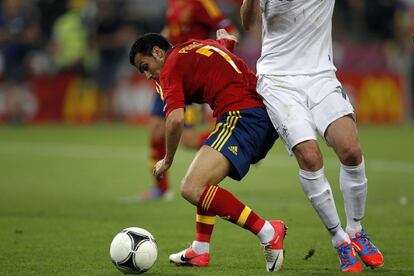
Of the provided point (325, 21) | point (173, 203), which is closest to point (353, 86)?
point (173, 203)

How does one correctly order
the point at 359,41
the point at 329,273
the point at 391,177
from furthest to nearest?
the point at 359,41 → the point at 391,177 → the point at 329,273

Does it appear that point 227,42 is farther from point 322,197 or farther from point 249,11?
point 322,197

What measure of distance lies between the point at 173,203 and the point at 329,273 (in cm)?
486

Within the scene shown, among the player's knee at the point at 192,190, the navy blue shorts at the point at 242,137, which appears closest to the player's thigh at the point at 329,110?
the navy blue shorts at the point at 242,137

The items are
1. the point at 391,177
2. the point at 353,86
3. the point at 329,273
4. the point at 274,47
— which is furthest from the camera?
the point at 353,86

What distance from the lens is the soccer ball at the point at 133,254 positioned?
727cm

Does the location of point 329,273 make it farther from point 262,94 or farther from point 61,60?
point 61,60

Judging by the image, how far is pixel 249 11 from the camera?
771 centimetres

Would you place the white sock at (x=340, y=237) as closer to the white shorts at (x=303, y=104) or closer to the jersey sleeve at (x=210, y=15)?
the white shorts at (x=303, y=104)

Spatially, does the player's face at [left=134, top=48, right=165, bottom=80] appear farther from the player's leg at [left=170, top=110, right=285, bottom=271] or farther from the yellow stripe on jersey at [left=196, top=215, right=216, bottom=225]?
the yellow stripe on jersey at [left=196, top=215, right=216, bottom=225]

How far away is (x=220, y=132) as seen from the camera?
7.60 m

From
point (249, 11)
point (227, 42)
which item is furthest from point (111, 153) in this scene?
point (249, 11)

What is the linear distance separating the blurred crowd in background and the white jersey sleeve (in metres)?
15.3

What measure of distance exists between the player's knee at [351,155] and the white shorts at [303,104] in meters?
0.23
